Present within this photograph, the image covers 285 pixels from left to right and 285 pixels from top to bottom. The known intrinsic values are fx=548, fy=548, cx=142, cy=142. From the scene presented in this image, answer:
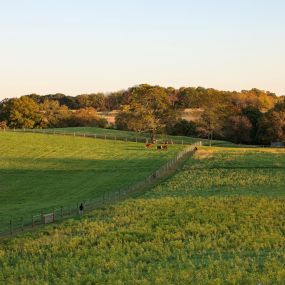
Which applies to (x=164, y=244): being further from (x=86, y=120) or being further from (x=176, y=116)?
(x=86, y=120)

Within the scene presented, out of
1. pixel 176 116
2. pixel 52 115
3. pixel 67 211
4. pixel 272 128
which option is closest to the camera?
pixel 67 211

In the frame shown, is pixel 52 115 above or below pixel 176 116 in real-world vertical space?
above

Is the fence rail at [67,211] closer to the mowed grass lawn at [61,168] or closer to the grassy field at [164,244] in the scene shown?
the mowed grass lawn at [61,168]

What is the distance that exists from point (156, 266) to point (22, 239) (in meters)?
10.7

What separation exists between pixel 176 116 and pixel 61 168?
134 ft

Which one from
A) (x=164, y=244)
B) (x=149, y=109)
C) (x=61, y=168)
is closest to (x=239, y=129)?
(x=149, y=109)

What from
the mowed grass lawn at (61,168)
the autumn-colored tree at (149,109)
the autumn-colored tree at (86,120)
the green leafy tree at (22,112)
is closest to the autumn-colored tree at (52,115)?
the autumn-colored tree at (86,120)

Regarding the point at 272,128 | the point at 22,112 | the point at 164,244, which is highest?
the point at 22,112

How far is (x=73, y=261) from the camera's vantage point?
2695 cm

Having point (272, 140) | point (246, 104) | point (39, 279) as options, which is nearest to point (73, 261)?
point (39, 279)

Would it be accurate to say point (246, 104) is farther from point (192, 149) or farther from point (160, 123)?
point (192, 149)

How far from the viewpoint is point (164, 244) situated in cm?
3003

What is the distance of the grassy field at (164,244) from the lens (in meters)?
23.4

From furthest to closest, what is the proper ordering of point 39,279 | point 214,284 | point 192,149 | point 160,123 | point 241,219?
point 160,123 < point 192,149 < point 241,219 < point 39,279 < point 214,284
